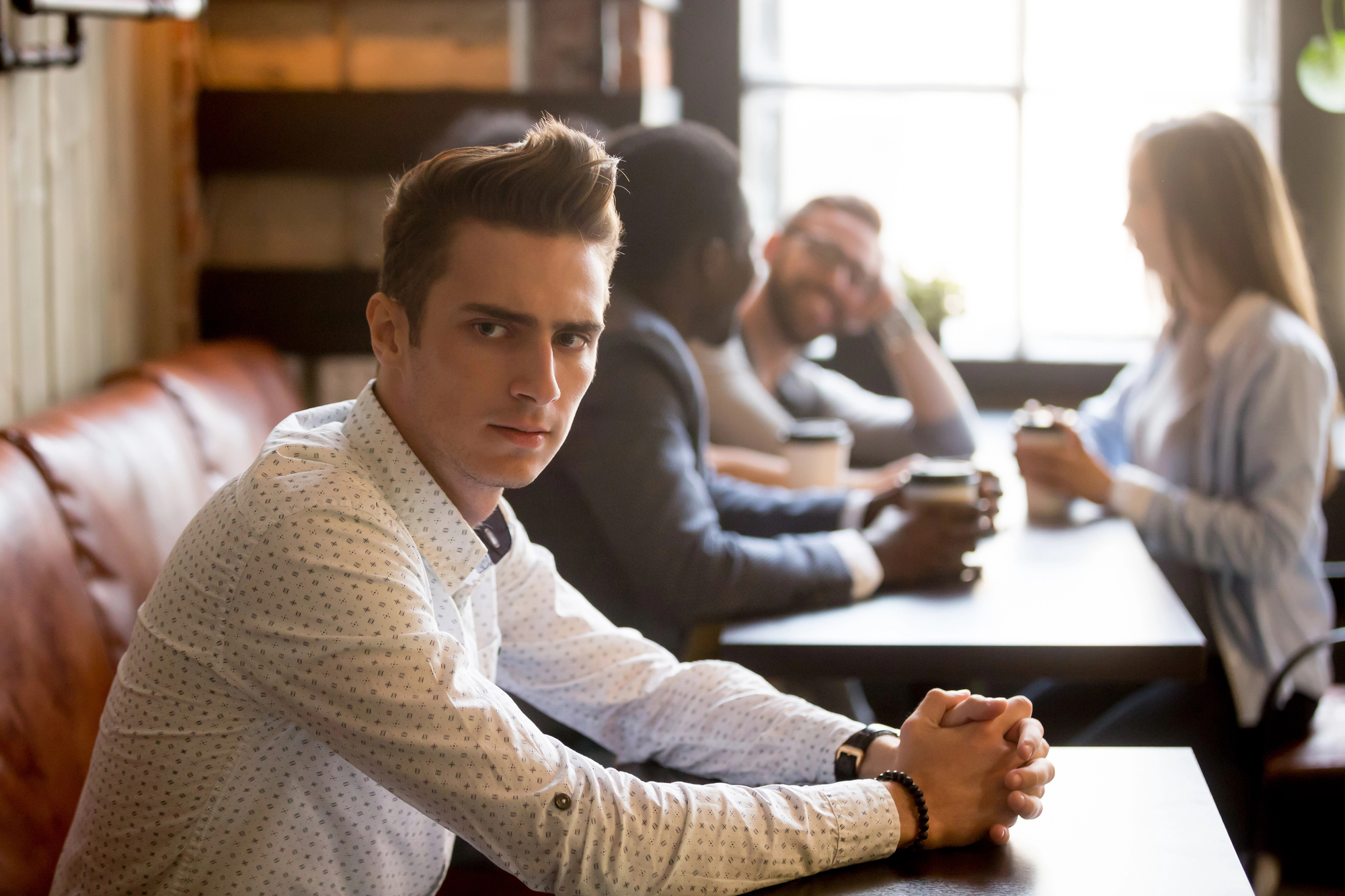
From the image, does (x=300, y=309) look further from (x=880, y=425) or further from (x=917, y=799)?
(x=917, y=799)

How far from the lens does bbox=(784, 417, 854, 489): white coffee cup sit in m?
2.35

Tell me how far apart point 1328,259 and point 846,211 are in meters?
1.60

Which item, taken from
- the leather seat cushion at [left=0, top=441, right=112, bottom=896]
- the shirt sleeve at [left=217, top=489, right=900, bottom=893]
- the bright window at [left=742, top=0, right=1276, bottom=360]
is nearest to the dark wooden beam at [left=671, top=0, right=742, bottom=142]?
the bright window at [left=742, top=0, right=1276, bottom=360]

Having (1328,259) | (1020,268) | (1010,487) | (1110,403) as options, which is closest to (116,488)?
(1010,487)

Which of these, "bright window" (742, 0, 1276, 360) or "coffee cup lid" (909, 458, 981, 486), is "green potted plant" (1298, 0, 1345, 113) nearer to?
"bright window" (742, 0, 1276, 360)

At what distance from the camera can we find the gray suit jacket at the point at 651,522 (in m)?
1.75

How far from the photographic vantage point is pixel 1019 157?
374cm

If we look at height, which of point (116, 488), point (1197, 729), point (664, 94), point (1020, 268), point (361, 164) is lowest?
point (1197, 729)

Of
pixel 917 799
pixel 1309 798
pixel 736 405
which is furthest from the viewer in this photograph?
pixel 736 405

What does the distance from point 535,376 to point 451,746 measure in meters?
0.31

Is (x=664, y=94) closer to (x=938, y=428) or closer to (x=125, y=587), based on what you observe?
(x=938, y=428)

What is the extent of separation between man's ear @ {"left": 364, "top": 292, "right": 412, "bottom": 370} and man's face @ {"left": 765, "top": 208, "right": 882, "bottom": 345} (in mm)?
1853

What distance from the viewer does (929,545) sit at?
73.7 inches

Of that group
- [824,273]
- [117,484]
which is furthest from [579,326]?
[824,273]
